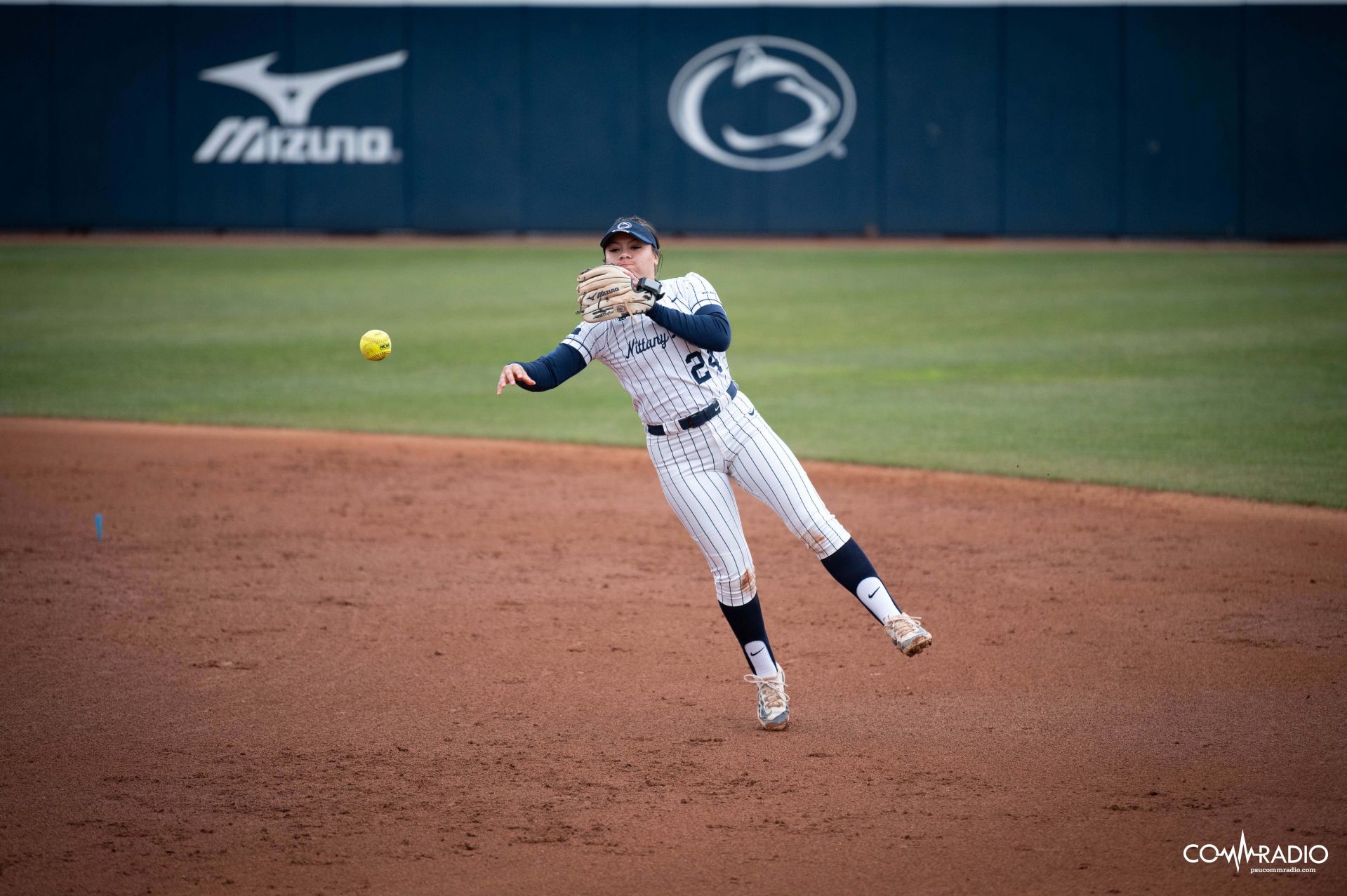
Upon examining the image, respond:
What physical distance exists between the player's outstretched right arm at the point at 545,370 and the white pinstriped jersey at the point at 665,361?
0.32 ft

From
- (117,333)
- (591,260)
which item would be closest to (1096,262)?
(591,260)

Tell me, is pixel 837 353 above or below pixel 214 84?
below

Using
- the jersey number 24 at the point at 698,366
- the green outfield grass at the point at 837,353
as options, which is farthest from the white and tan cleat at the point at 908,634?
the green outfield grass at the point at 837,353

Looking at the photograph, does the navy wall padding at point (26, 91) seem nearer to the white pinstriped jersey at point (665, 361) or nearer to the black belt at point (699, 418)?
the white pinstriped jersey at point (665, 361)

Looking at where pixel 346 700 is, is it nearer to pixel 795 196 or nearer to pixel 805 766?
pixel 805 766

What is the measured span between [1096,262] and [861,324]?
7.19 meters

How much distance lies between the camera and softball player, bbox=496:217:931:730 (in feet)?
14.9

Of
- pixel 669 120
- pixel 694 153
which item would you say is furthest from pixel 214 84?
pixel 694 153

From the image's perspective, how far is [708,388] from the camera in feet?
15.0

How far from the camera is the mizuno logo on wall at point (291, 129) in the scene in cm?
2466

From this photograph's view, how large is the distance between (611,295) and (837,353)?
10210mm

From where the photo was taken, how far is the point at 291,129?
2478 cm

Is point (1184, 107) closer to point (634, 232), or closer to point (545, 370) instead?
point (634, 232)

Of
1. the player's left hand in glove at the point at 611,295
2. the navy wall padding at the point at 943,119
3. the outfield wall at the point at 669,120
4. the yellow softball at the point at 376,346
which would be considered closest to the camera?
the player's left hand in glove at the point at 611,295
